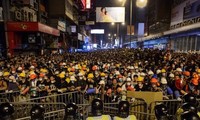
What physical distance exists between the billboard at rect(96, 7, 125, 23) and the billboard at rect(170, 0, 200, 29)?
947cm

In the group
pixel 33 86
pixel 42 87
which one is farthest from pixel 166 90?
pixel 33 86

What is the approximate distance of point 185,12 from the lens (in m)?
37.3

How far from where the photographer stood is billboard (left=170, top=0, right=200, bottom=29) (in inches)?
1271

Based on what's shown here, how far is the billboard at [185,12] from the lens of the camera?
32.3m

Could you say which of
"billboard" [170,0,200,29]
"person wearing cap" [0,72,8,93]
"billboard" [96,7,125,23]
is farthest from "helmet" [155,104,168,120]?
"billboard" [96,7,125,23]

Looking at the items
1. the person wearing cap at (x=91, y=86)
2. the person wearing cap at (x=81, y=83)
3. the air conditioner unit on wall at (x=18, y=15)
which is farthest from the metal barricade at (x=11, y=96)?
the air conditioner unit on wall at (x=18, y=15)

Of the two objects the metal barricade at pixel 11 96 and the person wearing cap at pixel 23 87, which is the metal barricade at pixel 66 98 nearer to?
the person wearing cap at pixel 23 87

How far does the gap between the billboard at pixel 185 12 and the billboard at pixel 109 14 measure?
9466mm

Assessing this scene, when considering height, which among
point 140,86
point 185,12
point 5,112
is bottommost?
point 140,86

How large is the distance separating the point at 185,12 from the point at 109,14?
11429 mm

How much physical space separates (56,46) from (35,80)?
30.4 meters

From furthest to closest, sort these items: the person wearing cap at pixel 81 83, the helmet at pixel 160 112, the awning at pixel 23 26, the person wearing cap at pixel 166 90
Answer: the awning at pixel 23 26, the person wearing cap at pixel 81 83, the person wearing cap at pixel 166 90, the helmet at pixel 160 112

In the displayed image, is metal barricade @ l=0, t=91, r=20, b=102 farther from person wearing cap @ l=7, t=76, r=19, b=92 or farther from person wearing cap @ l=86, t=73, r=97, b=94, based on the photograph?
person wearing cap @ l=86, t=73, r=97, b=94

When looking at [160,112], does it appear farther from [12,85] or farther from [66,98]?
[12,85]
